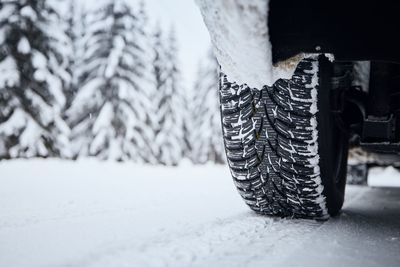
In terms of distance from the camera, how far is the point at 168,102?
2212 centimetres

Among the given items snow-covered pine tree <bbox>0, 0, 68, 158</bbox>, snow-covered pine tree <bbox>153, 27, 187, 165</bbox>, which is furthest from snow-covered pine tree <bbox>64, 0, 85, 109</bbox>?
snow-covered pine tree <bbox>153, 27, 187, 165</bbox>

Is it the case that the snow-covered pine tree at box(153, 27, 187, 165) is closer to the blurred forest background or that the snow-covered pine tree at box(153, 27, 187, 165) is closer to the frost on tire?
the blurred forest background

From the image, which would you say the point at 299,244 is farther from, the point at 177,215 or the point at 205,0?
the point at 205,0

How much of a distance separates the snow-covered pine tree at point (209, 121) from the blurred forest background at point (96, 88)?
2.8 inches

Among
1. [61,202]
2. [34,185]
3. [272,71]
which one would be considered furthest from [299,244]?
[34,185]

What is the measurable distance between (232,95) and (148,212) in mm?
1019

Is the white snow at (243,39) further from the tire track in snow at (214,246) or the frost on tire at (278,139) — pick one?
the tire track in snow at (214,246)

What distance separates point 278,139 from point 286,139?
43 mm

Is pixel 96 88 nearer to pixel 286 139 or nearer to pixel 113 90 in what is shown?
pixel 113 90

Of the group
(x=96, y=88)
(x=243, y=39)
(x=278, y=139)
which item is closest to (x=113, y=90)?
(x=96, y=88)

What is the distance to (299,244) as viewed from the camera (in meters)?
1.51

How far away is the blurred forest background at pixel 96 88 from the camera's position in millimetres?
12812

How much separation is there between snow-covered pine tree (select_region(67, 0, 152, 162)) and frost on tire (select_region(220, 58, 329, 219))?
14.5m

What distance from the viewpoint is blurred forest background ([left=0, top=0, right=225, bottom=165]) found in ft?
42.0
